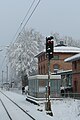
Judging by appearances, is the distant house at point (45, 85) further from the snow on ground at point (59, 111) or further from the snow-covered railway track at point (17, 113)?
the snow-covered railway track at point (17, 113)

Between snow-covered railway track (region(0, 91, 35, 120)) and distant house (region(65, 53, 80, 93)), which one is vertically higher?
distant house (region(65, 53, 80, 93))

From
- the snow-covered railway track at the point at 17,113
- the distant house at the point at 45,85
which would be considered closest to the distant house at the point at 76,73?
the distant house at the point at 45,85

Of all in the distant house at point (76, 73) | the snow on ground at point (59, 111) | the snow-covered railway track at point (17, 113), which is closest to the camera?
the snow on ground at point (59, 111)

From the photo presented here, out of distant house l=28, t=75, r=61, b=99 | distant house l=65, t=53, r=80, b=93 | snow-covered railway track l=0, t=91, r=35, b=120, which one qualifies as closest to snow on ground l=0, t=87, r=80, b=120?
snow-covered railway track l=0, t=91, r=35, b=120

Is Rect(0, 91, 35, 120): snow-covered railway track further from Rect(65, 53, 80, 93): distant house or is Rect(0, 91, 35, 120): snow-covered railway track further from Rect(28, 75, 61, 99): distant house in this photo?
Rect(65, 53, 80, 93): distant house

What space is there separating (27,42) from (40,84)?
170 feet

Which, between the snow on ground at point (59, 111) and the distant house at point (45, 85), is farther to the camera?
the distant house at point (45, 85)

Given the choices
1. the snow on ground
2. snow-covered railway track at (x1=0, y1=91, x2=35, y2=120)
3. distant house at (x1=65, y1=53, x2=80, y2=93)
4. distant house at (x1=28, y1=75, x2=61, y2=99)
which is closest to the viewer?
the snow on ground

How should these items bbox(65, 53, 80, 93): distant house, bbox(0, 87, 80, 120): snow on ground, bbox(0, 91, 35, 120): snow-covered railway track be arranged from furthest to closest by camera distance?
bbox(65, 53, 80, 93): distant house, bbox(0, 91, 35, 120): snow-covered railway track, bbox(0, 87, 80, 120): snow on ground

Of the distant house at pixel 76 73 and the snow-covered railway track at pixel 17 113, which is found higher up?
the distant house at pixel 76 73

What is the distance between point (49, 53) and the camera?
2391 centimetres

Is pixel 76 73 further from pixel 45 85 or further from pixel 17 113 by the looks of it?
pixel 17 113

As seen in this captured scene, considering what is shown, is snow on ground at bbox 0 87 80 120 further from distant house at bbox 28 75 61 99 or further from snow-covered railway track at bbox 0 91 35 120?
distant house at bbox 28 75 61 99

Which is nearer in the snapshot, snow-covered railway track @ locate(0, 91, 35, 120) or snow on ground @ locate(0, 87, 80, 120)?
snow on ground @ locate(0, 87, 80, 120)
